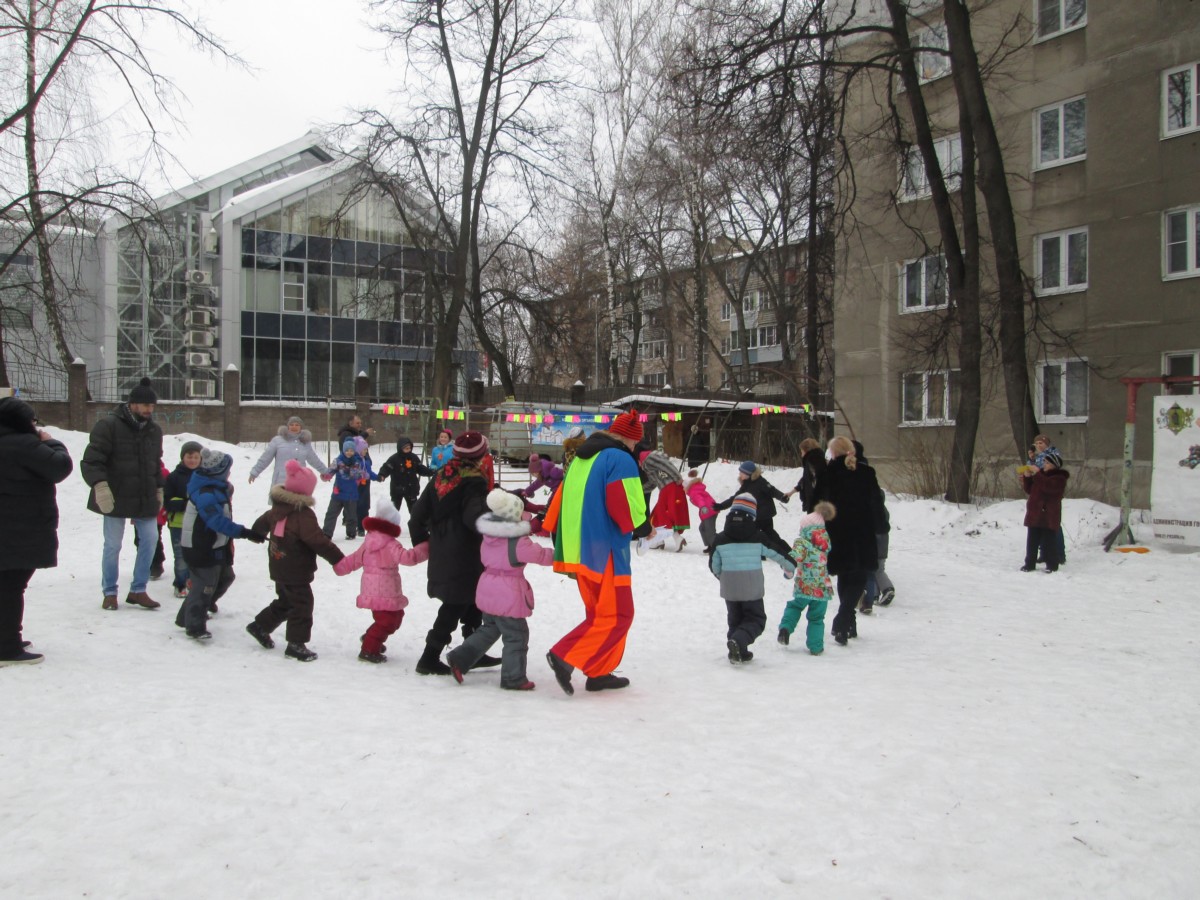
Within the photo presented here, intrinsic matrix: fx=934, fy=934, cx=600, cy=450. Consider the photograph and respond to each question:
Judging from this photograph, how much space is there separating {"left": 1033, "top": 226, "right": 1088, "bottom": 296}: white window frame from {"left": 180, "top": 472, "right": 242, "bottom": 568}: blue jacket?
18.2m

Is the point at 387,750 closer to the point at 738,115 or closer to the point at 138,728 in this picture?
the point at 138,728

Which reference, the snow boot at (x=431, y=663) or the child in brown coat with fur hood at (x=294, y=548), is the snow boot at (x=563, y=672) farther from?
the child in brown coat with fur hood at (x=294, y=548)

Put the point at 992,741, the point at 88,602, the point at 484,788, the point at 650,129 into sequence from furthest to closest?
the point at 650,129 → the point at 88,602 → the point at 992,741 → the point at 484,788

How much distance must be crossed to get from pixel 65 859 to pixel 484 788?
1652mm

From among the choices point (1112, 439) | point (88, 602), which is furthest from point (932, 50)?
point (88, 602)

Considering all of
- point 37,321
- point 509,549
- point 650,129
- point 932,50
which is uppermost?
point 650,129

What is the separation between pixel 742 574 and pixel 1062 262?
16.9 m

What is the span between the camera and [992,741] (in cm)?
525

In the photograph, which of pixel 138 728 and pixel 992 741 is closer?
pixel 138 728

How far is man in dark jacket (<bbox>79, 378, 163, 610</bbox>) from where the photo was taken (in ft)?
27.4

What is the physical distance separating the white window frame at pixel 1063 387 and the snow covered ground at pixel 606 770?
13.0 m

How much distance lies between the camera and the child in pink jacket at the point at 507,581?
616cm

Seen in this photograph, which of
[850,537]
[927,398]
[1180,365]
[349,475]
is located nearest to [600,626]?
[850,537]

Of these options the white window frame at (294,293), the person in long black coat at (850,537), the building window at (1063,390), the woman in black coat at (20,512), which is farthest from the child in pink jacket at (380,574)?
the white window frame at (294,293)
